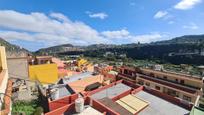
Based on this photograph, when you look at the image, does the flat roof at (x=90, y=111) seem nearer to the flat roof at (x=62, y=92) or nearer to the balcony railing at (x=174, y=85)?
the flat roof at (x=62, y=92)

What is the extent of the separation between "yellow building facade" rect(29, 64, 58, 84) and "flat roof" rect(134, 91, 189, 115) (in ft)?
78.3

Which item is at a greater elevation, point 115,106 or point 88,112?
point 88,112

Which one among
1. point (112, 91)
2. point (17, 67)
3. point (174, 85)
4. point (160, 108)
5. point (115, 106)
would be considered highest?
point (17, 67)

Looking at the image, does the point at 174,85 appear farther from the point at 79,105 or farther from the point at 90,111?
the point at 79,105

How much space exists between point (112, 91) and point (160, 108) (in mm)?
7365

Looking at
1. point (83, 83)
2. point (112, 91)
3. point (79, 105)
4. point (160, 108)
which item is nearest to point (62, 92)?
point (83, 83)

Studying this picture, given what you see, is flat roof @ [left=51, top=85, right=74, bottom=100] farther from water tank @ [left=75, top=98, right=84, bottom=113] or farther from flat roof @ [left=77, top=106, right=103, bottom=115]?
water tank @ [left=75, top=98, right=84, bottom=113]

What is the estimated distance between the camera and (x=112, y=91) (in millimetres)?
24562

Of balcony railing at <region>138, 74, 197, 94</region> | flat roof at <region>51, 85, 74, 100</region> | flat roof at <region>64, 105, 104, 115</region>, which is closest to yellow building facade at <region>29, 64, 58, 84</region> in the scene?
flat roof at <region>51, 85, 74, 100</region>

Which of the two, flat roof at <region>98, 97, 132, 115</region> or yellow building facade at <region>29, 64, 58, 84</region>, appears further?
yellow building facade at <region>29, 64, 58, 84</region>

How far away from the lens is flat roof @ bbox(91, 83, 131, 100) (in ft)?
75.5

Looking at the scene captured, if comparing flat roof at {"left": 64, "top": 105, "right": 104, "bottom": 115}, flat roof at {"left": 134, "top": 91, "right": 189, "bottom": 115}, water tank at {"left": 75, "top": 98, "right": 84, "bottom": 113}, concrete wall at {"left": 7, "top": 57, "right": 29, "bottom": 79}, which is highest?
concrete wall at {"left": 7, "top": 57, "right": 29, "bottom": 79}

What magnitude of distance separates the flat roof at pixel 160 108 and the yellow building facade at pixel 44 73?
23.9 meters

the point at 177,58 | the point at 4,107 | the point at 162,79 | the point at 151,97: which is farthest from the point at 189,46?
the point at 4,107
